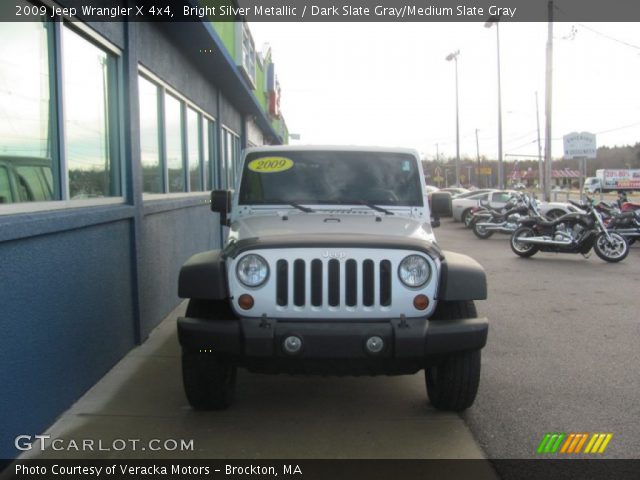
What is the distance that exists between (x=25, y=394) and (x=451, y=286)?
8.55ft

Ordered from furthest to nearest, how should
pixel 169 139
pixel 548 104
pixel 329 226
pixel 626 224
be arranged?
pixel 548 104 < pixel 626 224 < pixel 169 139 < pixel 329 226

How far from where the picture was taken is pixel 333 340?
400 centimetres

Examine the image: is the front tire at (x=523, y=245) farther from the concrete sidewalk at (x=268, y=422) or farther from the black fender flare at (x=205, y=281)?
the black fender flare at (x=205, y=281)

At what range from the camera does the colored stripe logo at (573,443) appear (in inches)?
161

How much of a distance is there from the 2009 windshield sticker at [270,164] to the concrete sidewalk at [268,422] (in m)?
1.73

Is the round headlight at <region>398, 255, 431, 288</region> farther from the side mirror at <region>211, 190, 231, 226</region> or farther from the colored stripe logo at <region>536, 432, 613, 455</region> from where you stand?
the side mirror at <region>211, 190, 231, 226</region>

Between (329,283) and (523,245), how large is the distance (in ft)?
37.9

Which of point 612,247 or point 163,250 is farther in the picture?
point 612,247

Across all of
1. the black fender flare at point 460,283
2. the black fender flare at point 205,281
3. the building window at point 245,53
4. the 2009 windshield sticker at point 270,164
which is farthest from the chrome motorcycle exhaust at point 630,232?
the black fender flare at point 205,281

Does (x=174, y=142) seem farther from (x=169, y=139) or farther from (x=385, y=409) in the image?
(x=385, y=409)

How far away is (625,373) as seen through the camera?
5.72 m

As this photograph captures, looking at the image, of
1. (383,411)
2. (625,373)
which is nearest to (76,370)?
(383,411)

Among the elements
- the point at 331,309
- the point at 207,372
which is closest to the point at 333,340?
the point at 331,309

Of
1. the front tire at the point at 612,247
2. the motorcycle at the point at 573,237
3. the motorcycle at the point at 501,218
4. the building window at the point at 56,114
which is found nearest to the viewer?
the building window at the point at 56,114
